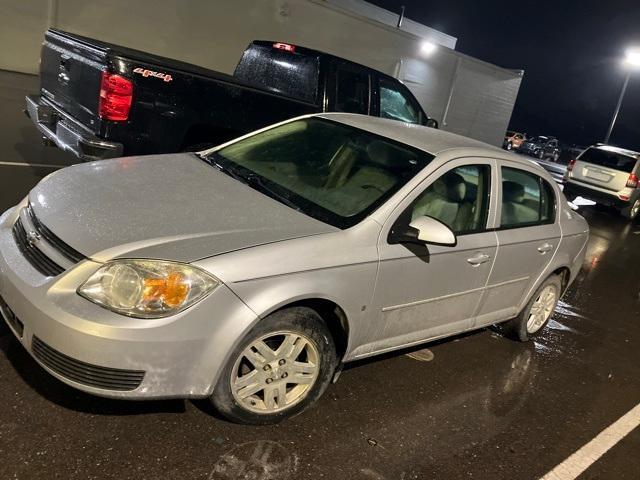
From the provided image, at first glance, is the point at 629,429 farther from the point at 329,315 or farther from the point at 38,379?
the point at 38,379

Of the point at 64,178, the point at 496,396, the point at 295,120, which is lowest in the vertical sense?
the point at 496,396

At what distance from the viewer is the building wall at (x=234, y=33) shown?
1316cm

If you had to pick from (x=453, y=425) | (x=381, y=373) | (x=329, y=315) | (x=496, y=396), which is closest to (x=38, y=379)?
(x=329, y=315)

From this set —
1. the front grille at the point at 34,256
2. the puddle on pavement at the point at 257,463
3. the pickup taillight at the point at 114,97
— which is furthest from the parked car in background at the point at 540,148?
the front grille at the point at 34,256

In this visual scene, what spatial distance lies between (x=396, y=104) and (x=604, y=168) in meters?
8.39

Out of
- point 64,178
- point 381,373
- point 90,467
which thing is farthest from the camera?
point 381,373

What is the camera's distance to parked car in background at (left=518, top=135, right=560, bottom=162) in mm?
32031

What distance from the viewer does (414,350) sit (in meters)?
4.46

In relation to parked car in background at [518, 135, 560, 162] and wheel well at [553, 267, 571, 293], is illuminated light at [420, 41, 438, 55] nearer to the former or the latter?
wheel well at [553, 267, 571, 293]

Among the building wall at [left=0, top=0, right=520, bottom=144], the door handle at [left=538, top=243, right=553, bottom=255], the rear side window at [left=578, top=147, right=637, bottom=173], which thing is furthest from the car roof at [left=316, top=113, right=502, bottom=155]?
the building wall at [left=0, top=0, right=520, bottom=144]

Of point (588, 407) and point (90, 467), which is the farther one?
point (588, 407)

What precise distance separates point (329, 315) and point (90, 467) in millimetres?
1369

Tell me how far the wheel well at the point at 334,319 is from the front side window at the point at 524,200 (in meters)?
1.60

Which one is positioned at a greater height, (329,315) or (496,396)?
(329,315)
